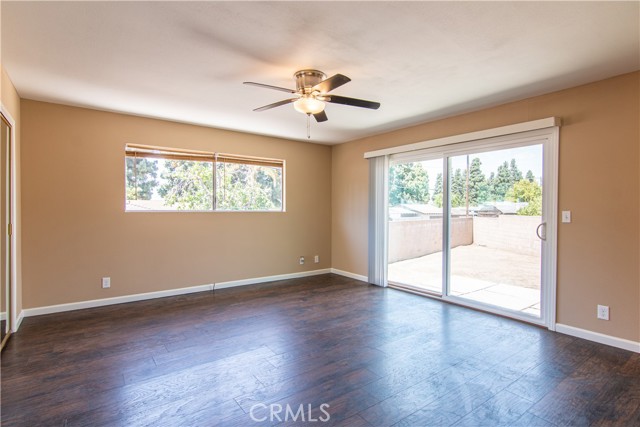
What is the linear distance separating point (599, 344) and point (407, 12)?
11.0ft

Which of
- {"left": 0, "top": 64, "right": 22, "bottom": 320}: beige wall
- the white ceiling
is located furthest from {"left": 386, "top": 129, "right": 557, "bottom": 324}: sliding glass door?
{"left": 0, "top": 64, "right": 22, "bottom": 320}: beige wall

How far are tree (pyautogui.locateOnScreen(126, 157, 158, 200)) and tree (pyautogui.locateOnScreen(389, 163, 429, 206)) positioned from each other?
358 cm

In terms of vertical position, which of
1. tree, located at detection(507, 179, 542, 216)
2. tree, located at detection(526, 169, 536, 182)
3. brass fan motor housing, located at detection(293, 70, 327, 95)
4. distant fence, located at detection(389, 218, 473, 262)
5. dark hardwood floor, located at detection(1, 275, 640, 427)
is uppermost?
brass fan motor housing, located at detection(293, 70, 327, 95)

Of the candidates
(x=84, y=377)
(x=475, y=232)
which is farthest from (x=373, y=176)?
(x=84, y=377)

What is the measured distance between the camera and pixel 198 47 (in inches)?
94.5

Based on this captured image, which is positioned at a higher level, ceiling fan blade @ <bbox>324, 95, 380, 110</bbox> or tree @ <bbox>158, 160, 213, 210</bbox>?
ceiling fan blade @ <bbox>324, 95, 380, 110</bbox>

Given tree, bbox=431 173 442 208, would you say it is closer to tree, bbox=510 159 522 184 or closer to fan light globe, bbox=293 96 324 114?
tree, bbox=510 159 522 184

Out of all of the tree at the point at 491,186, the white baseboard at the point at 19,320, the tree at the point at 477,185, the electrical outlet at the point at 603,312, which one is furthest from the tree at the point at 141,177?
the electrical outlet at the point at 603,312

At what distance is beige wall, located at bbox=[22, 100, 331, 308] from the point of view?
12.1ft

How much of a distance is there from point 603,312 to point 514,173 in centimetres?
161

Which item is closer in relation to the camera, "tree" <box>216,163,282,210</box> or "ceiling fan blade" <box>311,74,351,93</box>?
"ceiling fan blade" <box>311,74,351,93</box>

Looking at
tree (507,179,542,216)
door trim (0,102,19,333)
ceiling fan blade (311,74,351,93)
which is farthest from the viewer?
tree (507,179,542,216)

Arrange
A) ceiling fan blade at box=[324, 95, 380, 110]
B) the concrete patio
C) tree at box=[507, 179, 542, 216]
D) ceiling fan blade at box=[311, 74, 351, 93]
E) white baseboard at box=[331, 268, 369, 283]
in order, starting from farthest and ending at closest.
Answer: white baseboard at box=[331, 268, 369, 283] → the concrete patio → tree at box=[507, 179, 542, 216] → ceiling fan blade at box=[324, 95, 380, 110] → ceiling fan blade at box=[311, 74, 351, 93]

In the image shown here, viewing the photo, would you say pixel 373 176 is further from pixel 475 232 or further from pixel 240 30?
pixel 240 30
